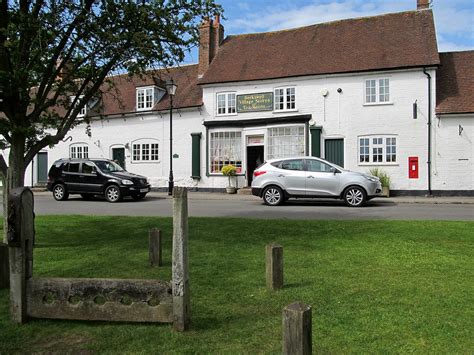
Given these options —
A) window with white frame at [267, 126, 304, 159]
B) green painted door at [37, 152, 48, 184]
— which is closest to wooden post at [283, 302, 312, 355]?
window with white frame at [267, 126, 304, 159]

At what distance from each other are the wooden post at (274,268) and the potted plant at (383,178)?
16099mm

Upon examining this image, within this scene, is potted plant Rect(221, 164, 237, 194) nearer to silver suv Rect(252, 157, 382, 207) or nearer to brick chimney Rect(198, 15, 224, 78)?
brick chimney Rect(198, 15, 224, 78)

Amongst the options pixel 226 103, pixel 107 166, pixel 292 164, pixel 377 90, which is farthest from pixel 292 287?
pixel 226 103

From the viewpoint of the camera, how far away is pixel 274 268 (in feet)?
17.5

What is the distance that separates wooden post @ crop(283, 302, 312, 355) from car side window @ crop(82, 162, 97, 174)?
57.5 ft

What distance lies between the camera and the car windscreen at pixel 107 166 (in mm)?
19359

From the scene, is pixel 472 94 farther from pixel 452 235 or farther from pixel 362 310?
pixel 362 310

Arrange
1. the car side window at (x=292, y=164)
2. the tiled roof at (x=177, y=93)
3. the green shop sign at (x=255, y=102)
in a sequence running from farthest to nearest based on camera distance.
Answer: the tiled roof at (x=177, y=93) → the green shop sign at (x=255, y=102) → the car side window at (x=292, y=164)

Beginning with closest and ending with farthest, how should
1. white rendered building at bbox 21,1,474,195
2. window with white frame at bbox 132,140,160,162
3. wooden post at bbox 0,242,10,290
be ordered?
wooden post at bbox 0,242,10,290 → white rendered building at bbox 21,1,474,195 → window with white frame at bbox 132,140,160,162

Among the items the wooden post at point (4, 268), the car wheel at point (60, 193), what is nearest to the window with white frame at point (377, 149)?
the car wheel at point (60, 193)

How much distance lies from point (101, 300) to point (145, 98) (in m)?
24.0

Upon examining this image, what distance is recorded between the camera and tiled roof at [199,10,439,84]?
21453mm

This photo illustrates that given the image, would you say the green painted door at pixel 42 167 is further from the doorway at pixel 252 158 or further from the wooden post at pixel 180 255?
the wooden post at pixel 180 255

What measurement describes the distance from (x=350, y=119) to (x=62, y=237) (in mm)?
16126
